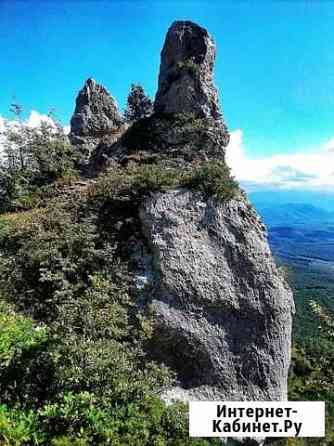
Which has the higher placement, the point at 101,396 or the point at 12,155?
the point at 12,155

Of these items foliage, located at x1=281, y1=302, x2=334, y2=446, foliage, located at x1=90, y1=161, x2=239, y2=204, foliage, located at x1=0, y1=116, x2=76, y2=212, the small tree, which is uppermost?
the small tree

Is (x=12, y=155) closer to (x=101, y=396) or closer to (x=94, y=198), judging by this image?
(x=94, y=198)

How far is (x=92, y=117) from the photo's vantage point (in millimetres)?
26406

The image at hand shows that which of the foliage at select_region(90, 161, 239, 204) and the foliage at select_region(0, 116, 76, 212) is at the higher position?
the foliage at select_region(0, 116, 76, 212)

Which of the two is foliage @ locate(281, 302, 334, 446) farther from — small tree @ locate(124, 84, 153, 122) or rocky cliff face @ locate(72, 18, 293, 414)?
small tree @ locate(124, 84, 153, 122)

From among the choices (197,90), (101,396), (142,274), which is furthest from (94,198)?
(197,90)

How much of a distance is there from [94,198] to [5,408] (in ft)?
27.5

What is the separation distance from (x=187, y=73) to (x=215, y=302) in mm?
13306

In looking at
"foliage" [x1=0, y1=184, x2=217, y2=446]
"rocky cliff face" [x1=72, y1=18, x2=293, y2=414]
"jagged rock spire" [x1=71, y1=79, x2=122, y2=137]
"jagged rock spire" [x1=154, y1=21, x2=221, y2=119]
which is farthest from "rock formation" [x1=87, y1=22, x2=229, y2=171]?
"foliage" [x1=0, y1=184, x2=217, y2=446]

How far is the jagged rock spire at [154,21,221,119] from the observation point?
18406mm

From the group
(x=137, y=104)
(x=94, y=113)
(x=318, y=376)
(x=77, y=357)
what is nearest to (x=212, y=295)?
(x=318, y=376)

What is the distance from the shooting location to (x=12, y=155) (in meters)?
18.0

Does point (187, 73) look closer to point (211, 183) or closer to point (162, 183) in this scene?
point (211, 183)

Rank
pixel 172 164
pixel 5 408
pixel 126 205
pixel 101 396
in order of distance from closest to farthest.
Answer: pixel 5 408 < pixel 101 396 < pixel 126 205 < pixel 172 164
